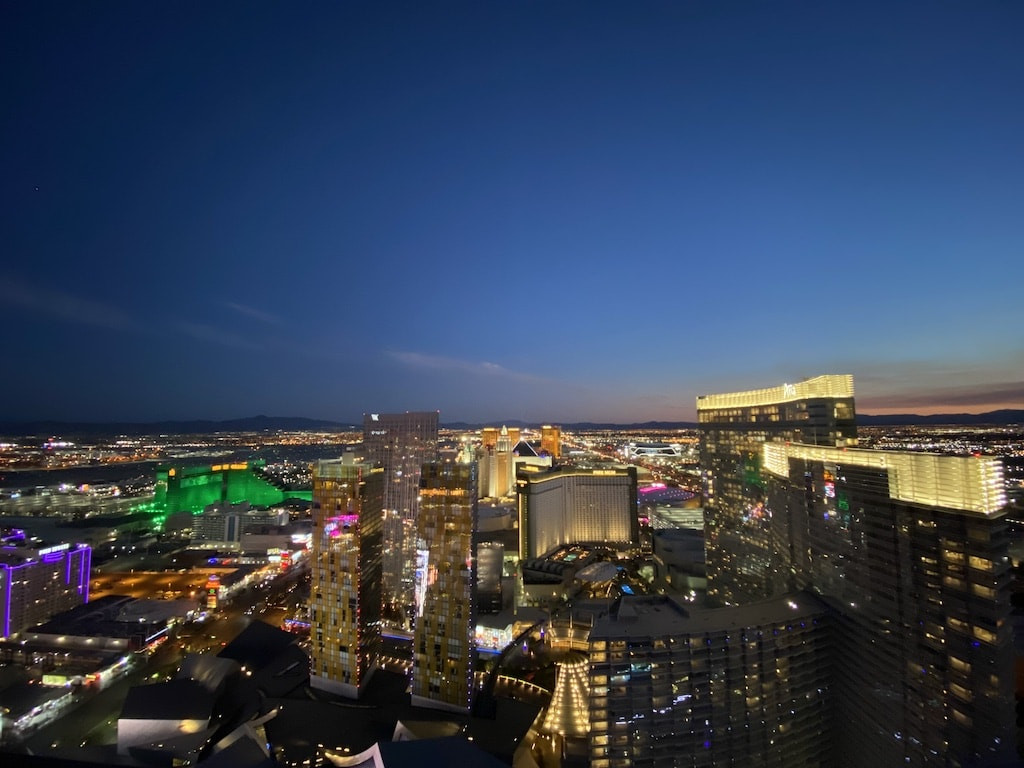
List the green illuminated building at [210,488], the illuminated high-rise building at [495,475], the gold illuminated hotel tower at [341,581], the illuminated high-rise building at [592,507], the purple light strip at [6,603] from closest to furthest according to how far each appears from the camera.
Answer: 1. the gold illuminated hotel tower at [341,581]
2. the purple light strip at [6,603]
3. the illuminated high-rise building at [592,507]
4. the green illuminated building at [210,488]
5. the illuminated high-rise building at [495,475]

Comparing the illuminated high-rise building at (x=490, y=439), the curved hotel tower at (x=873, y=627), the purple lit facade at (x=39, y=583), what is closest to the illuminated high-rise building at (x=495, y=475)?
the illuminated high-rise building at (x=490, y=439)

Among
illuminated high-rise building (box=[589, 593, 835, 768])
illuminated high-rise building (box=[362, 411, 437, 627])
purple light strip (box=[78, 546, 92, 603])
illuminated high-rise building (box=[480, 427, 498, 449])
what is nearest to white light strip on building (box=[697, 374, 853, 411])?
illuminated high-rise building (box=[589, 593, 835, 768])

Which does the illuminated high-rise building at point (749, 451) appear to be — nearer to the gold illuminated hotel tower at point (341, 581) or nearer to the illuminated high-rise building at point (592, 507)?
the illuminated high-rise building at point (592, 507)

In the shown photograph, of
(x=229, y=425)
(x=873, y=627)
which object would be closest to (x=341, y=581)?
(x=873, y=627)

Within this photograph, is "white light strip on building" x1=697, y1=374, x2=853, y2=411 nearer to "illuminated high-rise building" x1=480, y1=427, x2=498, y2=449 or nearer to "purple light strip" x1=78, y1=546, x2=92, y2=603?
"purple light strip" x1=78, y1=546, x2=92, y2=603

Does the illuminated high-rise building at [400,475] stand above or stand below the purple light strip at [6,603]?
above

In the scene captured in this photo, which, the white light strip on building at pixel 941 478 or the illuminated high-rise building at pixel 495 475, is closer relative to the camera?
the white light strip on building at pixel 941 478

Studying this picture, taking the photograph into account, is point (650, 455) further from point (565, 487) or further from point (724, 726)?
point (724, 726)
